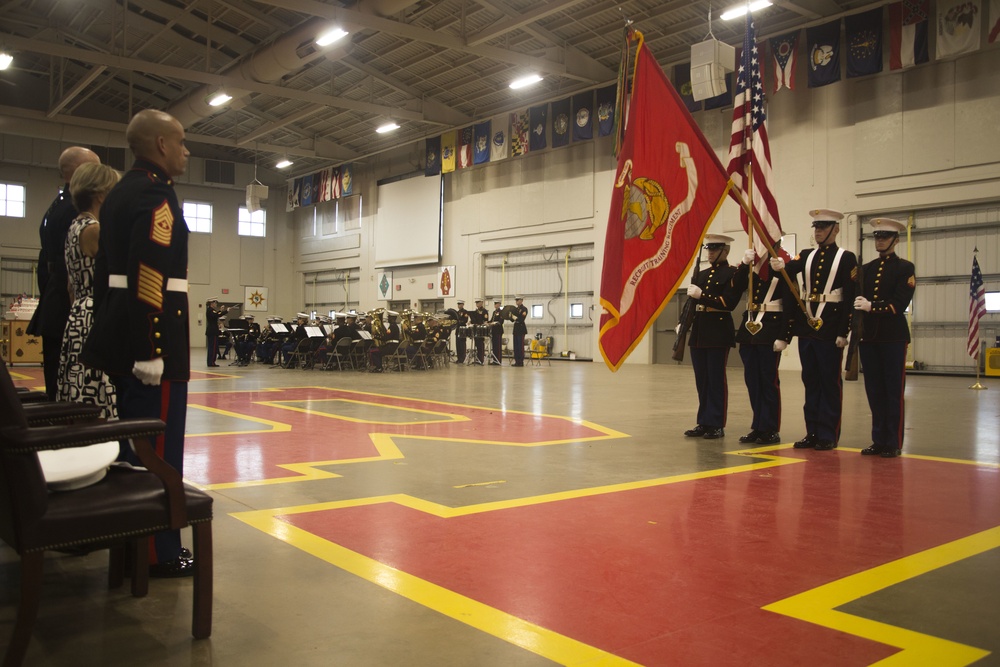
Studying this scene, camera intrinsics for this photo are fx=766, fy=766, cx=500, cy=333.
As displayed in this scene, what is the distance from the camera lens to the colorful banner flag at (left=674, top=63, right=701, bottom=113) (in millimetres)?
19500

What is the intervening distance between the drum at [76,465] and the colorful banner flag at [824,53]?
58.9 feet

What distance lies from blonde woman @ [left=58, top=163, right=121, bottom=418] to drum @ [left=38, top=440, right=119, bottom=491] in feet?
2.23

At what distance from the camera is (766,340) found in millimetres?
6418

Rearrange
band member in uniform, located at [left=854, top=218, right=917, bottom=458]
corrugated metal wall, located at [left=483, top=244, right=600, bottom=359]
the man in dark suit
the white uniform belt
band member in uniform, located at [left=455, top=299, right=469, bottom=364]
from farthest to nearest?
corrugated metal wall, located at [left=483, top=244, right=600, bottom=359], band member in uniform, located at [left=455, top=299, right=469, bottom=364], band member in uniform, located at [left=854, top=218, right=917, bottom=458], the man in dark suit, the white uniform belt

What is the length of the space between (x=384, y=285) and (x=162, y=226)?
2852 cm

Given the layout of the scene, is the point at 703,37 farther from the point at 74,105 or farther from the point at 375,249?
the point at 74,105

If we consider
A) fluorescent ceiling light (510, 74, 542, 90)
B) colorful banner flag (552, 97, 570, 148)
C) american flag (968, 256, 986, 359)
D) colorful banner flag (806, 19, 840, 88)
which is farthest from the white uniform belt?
colorful banner flag (552, 97, 570, 148)

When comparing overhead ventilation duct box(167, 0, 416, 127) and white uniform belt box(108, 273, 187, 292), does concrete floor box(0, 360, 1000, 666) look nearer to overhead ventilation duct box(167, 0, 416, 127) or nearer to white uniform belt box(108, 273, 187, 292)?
white uniform belt box(108, 273, 187, 292)

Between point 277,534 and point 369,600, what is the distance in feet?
3.20

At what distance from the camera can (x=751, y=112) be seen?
6.54 metres

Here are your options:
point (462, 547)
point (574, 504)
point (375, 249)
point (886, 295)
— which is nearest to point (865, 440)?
point (886, 295)

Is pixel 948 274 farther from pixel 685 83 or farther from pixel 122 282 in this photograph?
pixel 122 282

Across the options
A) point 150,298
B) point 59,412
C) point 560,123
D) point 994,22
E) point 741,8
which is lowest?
point 59,412

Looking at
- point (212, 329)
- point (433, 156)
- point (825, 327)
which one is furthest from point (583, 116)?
point (825, 327)
